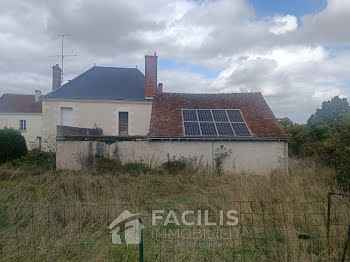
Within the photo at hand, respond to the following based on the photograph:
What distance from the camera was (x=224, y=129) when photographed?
1276 centimetres

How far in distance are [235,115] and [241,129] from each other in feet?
4.94

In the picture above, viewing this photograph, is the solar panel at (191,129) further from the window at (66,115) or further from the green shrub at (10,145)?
the window at (66,115)

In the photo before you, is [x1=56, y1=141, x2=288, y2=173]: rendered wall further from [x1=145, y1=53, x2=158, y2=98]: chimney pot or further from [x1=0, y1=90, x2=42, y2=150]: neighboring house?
[x1=0, y1=90, x2=42, y2=150]: neighboring house

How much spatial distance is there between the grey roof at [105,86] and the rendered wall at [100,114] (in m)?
0.53

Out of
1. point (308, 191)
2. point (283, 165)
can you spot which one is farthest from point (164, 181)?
point (283, 165)

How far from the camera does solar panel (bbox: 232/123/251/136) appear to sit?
12.5 metres

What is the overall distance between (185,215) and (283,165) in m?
8.42

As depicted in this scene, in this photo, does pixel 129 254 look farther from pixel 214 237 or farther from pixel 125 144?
pixel 125 144

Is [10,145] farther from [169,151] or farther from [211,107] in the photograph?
[211,107]

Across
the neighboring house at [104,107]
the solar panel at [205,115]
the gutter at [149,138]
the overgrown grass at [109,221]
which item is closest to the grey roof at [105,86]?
the neighboring house at [104,107]

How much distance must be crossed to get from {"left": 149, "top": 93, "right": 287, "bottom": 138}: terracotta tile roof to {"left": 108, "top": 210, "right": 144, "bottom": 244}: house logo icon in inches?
302

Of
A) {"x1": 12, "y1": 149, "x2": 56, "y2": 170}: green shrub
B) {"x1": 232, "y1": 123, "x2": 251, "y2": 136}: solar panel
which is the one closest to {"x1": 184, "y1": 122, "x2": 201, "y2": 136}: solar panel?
{"x1": 232, "y1": 123, "x2": 251, "y2": 136}: solar panel

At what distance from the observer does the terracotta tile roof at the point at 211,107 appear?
12617 mm

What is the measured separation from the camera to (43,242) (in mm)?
3527
